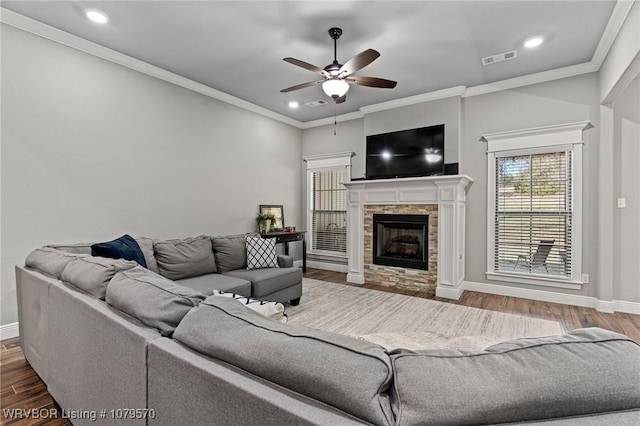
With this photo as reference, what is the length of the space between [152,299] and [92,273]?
61 centimetres

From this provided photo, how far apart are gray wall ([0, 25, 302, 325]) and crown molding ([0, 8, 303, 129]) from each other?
63 millimetres

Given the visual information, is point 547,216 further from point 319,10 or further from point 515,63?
point 319,10

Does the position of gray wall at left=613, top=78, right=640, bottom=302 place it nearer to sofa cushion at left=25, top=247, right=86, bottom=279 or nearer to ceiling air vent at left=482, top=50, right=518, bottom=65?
ceiling air vent at left=482, top=50, right=518, bottom=65

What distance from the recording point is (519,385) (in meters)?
0.63

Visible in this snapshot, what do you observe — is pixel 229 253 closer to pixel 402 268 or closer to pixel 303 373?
pixel 402 268

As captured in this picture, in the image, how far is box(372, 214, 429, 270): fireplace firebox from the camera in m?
4.70

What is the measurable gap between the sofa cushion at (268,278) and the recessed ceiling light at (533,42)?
361cm

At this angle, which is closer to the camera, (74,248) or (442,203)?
(74,248)

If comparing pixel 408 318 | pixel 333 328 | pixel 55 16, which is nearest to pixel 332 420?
pixel 333 328

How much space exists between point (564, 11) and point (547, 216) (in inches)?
95.6

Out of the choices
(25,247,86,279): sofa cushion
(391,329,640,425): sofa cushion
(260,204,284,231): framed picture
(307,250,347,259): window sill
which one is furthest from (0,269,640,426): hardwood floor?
(391,329,640,425): sofa cushion

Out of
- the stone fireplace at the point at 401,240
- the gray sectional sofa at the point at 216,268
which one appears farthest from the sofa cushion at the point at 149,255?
the stone fireplace at the point at 401,240

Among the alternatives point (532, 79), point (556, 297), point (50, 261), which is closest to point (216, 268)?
point (50, 261)

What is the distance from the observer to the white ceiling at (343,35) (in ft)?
9.00
